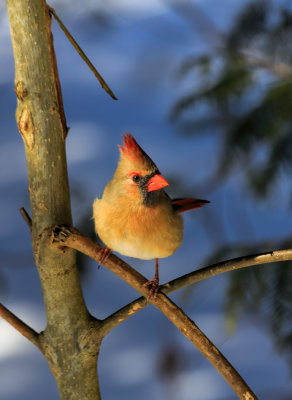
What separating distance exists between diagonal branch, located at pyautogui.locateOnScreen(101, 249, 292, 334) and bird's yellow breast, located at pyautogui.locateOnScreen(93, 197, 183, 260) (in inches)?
6.0

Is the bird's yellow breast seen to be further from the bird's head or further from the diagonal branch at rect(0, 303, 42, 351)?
the diagonal branch at rect(0, 303, 42, 351)

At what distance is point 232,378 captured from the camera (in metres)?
0.55

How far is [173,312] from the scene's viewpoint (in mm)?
578

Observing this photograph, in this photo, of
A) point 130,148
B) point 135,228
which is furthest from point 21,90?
point 135,228

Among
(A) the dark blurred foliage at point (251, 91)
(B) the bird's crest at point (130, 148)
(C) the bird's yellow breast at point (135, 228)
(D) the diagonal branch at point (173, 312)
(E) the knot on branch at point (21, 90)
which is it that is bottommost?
(D) the diagonal branch at point (173, 312)

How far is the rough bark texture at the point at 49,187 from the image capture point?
593mm

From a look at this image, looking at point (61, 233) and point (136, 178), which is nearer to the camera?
point (61, 233)

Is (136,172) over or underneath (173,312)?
over

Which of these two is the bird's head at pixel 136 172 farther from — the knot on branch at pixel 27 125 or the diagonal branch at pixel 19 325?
the diagonal branch at pixel 19 325

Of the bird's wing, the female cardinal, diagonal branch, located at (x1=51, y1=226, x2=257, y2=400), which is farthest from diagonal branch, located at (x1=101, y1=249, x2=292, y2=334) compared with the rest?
the bird's wing

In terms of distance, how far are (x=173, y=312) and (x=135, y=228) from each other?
195 mm

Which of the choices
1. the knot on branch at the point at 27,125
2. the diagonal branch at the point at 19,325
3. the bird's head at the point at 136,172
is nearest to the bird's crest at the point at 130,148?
the bird's head at the point at 136,172

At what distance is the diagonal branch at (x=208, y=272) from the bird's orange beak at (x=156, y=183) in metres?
0.15

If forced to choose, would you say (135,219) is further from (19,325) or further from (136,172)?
(19,325)
